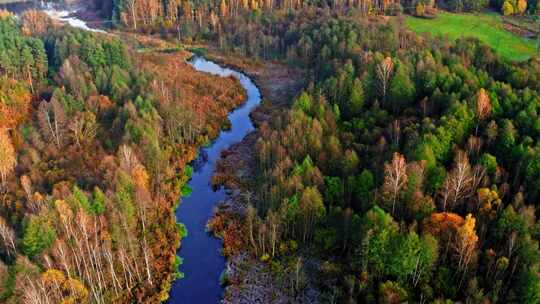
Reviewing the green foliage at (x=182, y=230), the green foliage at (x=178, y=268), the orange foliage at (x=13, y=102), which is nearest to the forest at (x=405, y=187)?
the green foliage at (x=182, y=230)

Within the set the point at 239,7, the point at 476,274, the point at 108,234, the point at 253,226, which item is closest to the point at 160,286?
the point at 108,234

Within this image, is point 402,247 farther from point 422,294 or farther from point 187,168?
point 187,168

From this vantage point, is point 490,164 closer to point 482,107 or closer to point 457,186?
point 457,186

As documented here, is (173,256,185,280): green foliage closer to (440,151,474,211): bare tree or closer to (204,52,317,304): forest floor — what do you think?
(204,52,317,304): forest floor

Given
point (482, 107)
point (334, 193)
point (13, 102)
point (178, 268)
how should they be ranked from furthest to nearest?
1. point (13, 102)
2. point (482, 107)
3. point (334, 193)
4. point (178, 268)

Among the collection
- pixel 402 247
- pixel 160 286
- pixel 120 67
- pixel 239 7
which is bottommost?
pixel 160 286

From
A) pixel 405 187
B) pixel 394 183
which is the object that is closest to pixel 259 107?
pixel 394 183
